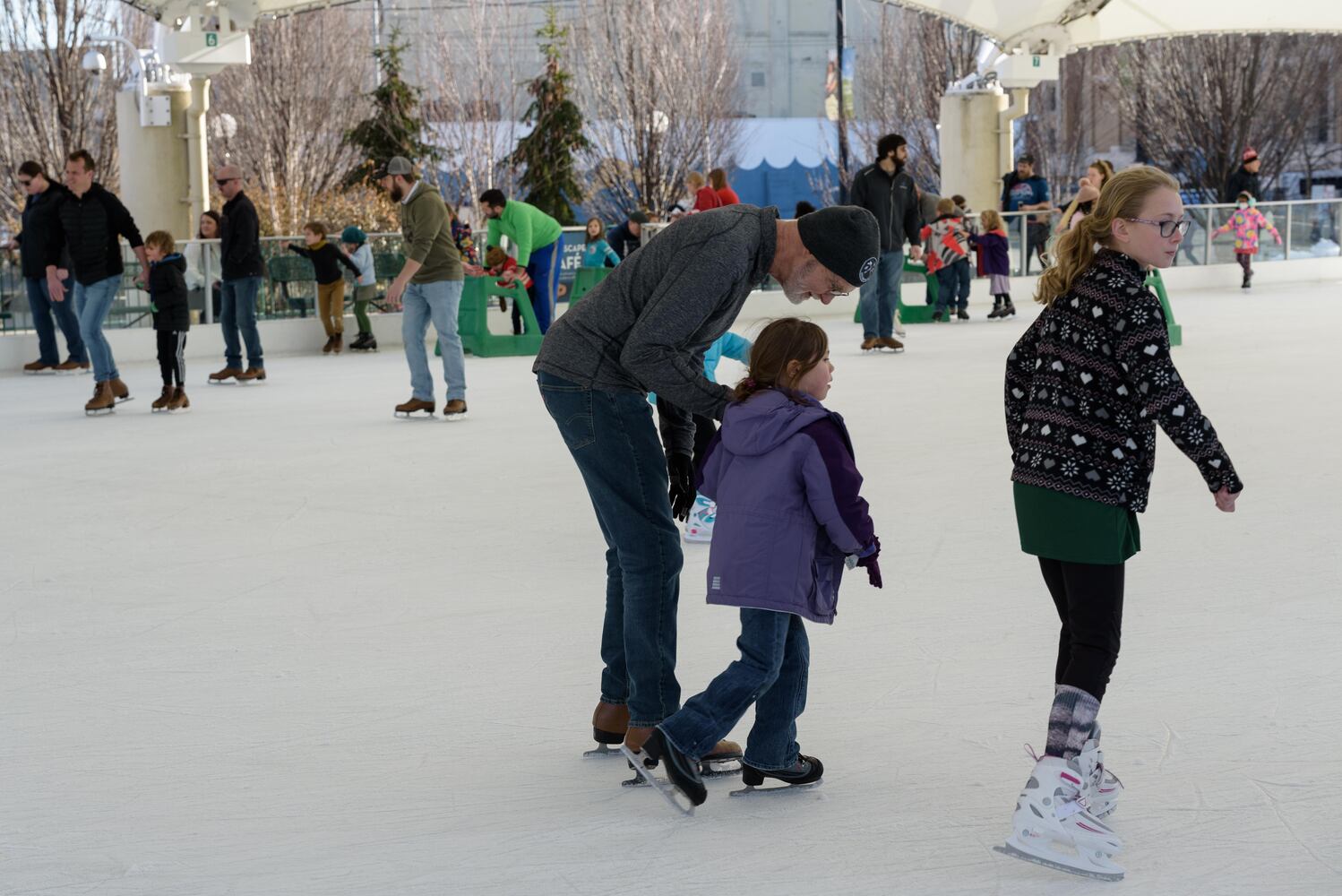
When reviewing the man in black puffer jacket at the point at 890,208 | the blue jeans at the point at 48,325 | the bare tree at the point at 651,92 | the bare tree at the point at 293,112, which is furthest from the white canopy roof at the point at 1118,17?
the bare tree at the point at 293,112

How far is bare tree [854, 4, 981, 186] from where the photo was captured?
3344 cm

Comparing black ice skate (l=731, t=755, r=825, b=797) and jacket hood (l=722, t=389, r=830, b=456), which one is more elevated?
jacket hood (l=722, t=389, r=830, b=456)

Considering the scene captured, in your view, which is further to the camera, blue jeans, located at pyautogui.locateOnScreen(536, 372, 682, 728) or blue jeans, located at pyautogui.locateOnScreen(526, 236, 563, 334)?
blue jeans, located at pyautogui.locateOnScreen(526, 236, 563, 334)

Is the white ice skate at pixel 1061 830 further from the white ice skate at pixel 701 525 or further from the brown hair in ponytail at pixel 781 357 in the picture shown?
the white ice skate at pixel 701 525

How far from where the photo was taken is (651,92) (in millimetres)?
A: 31000

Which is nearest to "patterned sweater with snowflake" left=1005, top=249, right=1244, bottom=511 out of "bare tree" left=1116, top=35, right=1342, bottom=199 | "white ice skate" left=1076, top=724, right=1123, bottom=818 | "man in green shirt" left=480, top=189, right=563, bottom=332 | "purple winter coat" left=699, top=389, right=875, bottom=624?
"purple winter coat" left=699, top=389, right=875, bottom=624

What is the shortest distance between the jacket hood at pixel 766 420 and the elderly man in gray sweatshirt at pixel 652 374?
2.7 inches

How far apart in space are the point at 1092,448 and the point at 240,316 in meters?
9.31

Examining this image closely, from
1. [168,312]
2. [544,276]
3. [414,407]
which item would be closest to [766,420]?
[414,407]

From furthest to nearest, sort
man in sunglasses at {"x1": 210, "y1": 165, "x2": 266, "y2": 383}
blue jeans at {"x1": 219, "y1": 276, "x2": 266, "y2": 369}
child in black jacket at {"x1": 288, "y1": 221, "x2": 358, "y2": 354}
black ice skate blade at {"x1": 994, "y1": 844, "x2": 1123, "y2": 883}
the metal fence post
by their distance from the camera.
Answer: the metal fence post → child in black jacket at {"x1": 288, "y1": 221, "x2": 358, "y2": 354} → blue jeans at {"x1": 219, "y1": 276, "x2": 266, "y2": 369} → man in sunglasses at {"x1": 210, "y1": 165, "x2": 266, "y2": 383} → black ice skate blade at {"x1": 994, "y1": 844, "x2": 1123, "y2": 883}

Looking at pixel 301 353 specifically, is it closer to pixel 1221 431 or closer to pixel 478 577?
pixel 1221 431

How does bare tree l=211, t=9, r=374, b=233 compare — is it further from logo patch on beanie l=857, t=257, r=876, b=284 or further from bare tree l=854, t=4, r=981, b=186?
logo patch on beanie l=857, t=257, r=876, b=284

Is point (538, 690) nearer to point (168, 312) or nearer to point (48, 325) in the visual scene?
point (168, 312)

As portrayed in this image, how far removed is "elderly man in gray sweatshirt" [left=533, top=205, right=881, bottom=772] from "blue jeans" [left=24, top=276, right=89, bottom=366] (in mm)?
9918
